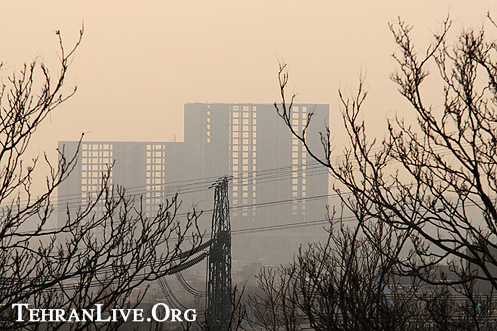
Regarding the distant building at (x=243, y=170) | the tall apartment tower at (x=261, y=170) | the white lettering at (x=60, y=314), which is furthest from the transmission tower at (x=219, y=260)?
the tall apartment tower at (x=261, y=170)

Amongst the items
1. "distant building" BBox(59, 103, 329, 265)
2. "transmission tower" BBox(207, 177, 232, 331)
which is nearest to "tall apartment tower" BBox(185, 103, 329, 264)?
"distant building" BBox(59, 103, 329, 265)

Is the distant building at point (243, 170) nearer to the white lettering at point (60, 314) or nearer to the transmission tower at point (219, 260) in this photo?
the transmission tower at point (219, 260)

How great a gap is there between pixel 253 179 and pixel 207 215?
999 cm

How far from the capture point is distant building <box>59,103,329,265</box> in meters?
74.8

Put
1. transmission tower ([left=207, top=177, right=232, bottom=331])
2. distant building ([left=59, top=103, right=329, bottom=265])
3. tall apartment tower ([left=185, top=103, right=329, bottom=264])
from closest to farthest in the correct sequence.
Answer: transmission tower ([left=207, top=177, right=232, bottom=331]) < distant building ([left=59, top=103, right=329, bottom=265]) < tall apartment tower ([left=185, top=103, right=329, bottom=264])

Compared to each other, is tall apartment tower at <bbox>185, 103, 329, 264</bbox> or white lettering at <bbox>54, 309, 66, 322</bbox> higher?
tall apartment tower at <bbox>185, 103, 329, 264</bbox>

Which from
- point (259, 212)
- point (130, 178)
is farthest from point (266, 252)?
point (130, 178)

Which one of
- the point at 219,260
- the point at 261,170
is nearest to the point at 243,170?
the point at 261,170

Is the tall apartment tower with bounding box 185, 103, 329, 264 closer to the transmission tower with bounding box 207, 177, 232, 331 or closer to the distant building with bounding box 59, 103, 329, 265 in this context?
the distant building with bounding box 59, 103, 329, 265

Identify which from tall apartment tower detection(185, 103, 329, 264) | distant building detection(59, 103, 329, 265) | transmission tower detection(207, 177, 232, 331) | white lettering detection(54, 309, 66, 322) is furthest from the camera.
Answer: tall apartment tower detection(185, 103, 329, 264)

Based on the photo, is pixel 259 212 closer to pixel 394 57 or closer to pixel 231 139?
pixel 231 139

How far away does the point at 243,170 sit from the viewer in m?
81.2

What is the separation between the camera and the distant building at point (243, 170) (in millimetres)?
74775

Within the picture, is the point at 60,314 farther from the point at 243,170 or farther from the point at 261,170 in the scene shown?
the point at 243,170
